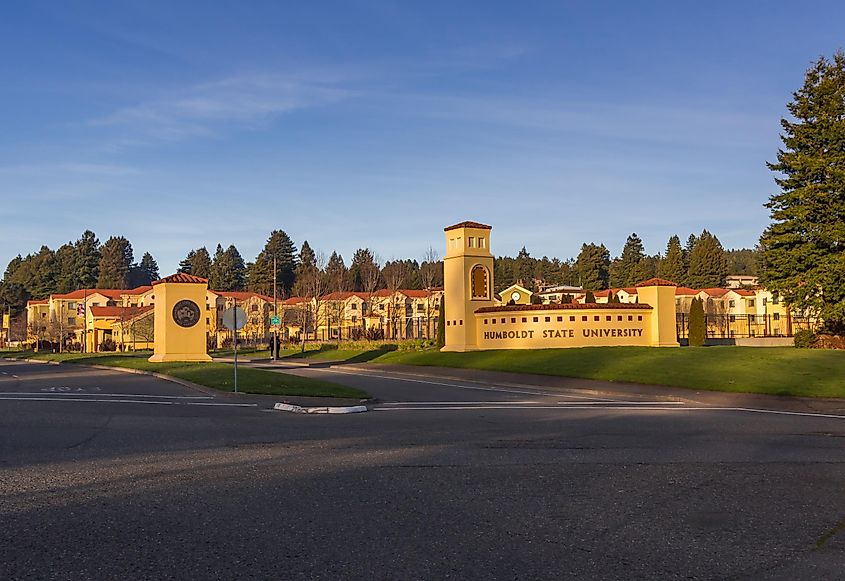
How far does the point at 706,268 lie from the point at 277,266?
70.7 meters

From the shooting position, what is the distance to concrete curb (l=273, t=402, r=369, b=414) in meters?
19.0

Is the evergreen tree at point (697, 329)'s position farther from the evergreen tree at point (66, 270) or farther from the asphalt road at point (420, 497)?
the evergreen tree at point (66, 270)

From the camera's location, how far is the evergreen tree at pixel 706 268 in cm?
12306

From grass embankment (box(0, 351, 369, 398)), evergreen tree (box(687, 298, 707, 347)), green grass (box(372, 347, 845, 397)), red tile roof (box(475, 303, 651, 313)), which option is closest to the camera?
grass embankment (box(0, 351, 369, 398))

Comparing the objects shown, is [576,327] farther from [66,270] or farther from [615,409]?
[66,270]

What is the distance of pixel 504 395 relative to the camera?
2472cm

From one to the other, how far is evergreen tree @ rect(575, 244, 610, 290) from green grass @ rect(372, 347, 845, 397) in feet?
295

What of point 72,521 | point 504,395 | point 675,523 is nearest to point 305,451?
point 72,521

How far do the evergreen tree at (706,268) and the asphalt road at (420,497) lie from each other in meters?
111

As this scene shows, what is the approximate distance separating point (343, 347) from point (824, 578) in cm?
5873

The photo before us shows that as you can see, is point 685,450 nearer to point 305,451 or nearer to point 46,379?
point 305,451


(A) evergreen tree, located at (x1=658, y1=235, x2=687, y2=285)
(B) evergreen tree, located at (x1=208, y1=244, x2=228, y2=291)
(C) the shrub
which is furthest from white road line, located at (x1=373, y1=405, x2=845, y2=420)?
(B) evergreen tree, located at (x1=208, y1=244, x2=228, y2=291)

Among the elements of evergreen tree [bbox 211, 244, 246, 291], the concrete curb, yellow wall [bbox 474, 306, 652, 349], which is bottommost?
the concrete curb

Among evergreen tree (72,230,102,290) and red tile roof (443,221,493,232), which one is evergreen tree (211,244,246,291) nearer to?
evergreen tree (72,230,102,290)
